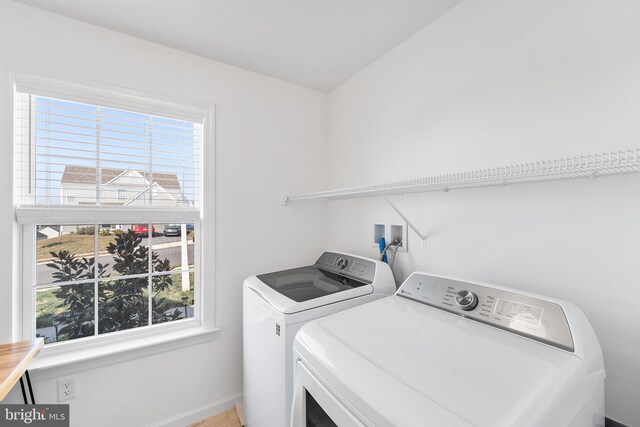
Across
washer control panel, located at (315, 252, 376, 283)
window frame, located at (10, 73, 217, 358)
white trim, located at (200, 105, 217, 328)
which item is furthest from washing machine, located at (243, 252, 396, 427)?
window frame, located at (10, 73, 217, 358)

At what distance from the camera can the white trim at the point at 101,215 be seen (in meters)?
1.46

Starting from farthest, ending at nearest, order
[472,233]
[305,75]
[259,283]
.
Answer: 1. [305,75]
2. [259,283]
3. [472,233]

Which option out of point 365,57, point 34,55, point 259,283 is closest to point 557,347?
point 259,283

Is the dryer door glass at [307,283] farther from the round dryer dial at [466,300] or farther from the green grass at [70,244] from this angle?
the green grass at [70,244]

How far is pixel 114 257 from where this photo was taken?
1727 mm

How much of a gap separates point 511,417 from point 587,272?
2.45 ft

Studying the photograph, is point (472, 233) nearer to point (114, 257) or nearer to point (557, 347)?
point (557, 347)

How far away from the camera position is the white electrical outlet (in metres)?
1.48

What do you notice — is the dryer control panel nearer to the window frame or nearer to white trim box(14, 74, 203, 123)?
the window frame

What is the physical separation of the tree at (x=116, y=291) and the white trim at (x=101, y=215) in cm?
14

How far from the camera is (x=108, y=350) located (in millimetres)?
1598

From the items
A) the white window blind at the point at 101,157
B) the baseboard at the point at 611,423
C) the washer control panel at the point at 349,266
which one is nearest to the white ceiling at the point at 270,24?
the white window blind at the point at 101,157

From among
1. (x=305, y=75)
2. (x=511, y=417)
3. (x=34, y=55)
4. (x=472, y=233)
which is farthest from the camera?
(x=305, y=75)

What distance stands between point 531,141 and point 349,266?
1.13 m
